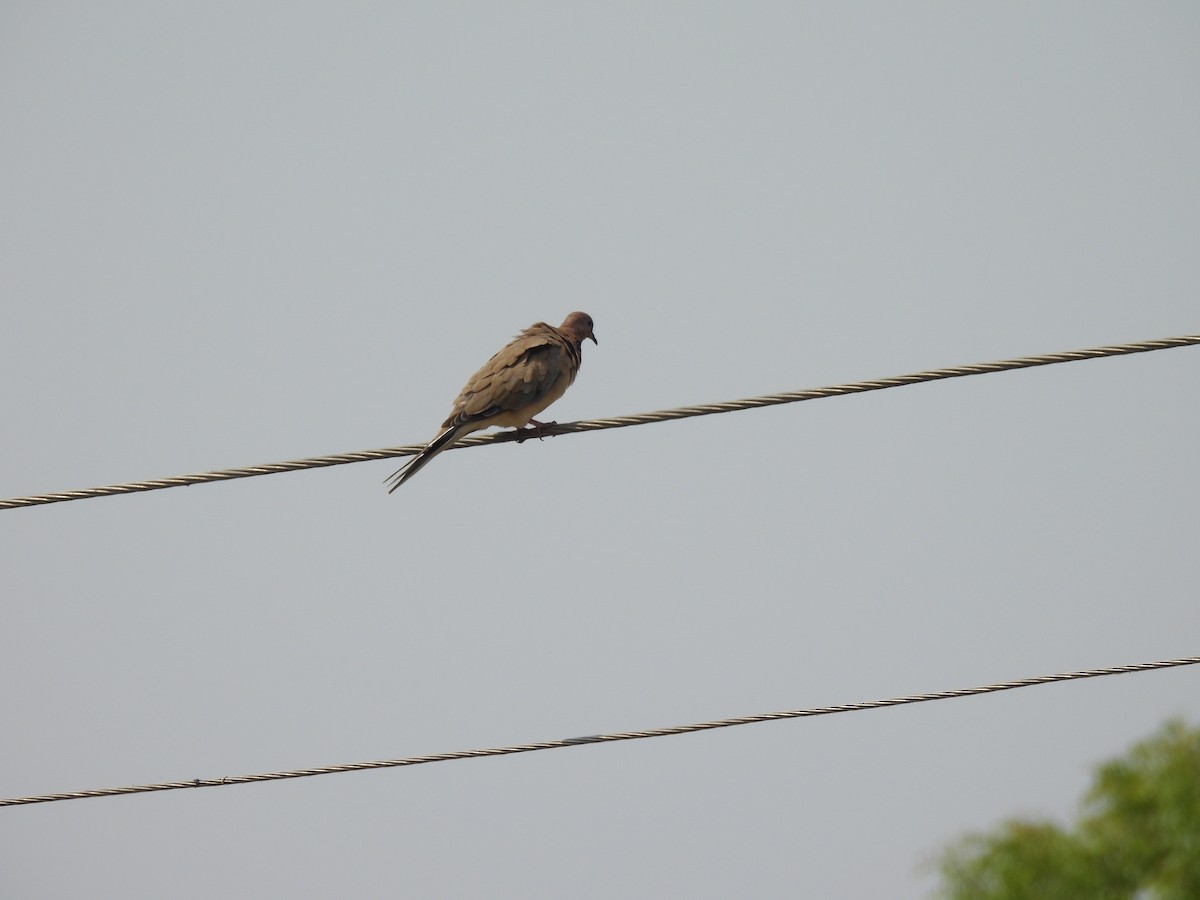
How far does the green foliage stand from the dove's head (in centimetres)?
776

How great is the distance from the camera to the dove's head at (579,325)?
35.5 ft

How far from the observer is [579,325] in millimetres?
10914

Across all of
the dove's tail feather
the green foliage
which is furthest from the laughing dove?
the green foliage

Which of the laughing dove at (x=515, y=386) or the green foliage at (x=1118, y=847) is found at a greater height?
the laughing dove at (x=515, y=386)

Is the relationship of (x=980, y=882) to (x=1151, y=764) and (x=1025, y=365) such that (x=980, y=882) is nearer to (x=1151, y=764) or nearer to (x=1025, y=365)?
(x=1151, y=764)

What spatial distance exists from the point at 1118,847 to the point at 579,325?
26.7ft

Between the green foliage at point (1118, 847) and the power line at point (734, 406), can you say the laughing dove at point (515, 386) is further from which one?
the green foliage at point (1118, 847)

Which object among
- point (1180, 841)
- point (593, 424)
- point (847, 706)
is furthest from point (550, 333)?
point (1180, 841)

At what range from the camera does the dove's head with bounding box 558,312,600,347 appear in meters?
10.8

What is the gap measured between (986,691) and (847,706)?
24.8 inches

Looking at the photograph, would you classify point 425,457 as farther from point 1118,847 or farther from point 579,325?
point 1118,847

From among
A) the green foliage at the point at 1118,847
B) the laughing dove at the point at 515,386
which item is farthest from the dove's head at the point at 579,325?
the green foliage at the point at 1118,847

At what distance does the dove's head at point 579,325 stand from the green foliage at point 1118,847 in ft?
25.5

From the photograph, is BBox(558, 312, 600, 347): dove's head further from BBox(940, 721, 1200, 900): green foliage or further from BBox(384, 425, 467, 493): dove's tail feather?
BBox(940, 721, 1200, 900): green foliage
